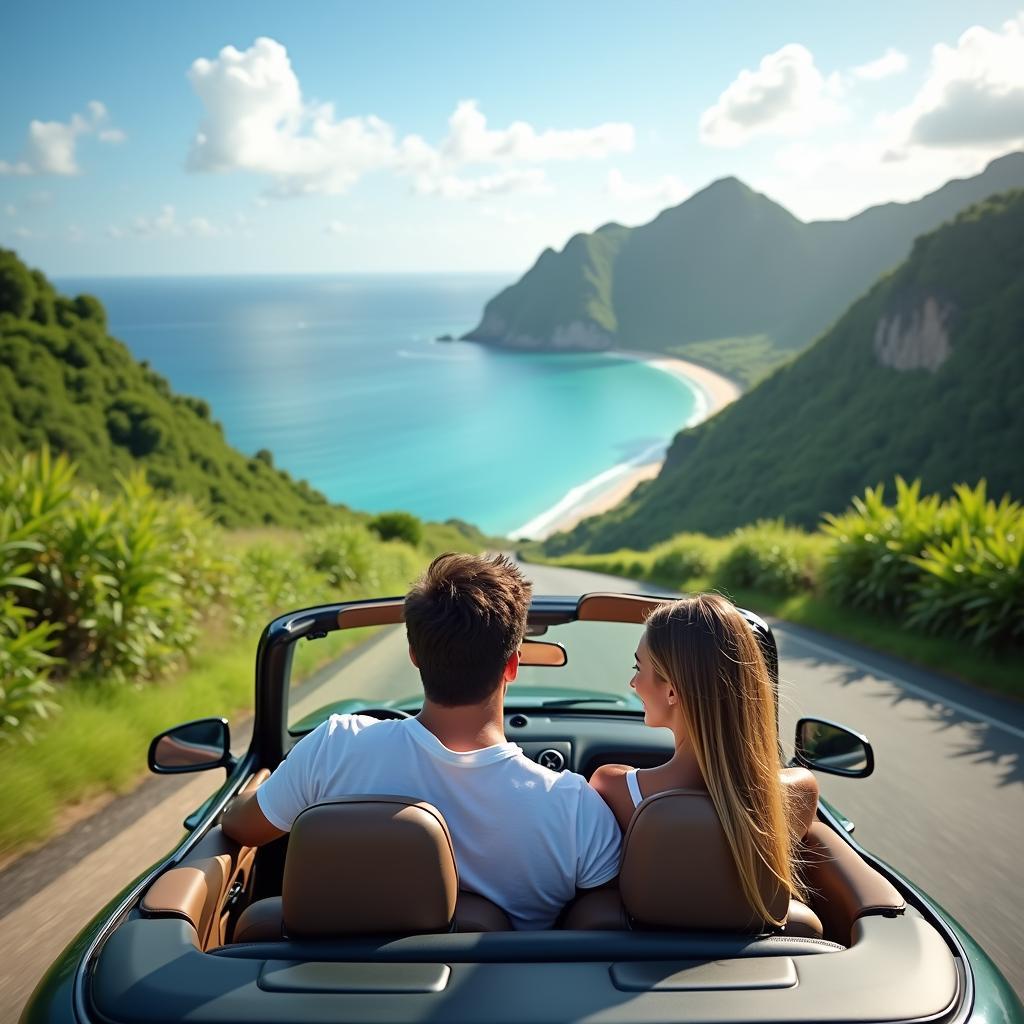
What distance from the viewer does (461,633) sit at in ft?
6.94

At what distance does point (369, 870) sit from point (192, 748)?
1616 millimetres

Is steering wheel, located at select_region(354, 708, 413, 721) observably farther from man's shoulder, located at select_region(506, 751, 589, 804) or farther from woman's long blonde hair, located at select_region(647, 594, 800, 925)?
woman's long blonde hair, located at select_region(647, 594, 800, 925)

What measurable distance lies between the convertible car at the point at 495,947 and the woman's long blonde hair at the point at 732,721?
0.20 ft

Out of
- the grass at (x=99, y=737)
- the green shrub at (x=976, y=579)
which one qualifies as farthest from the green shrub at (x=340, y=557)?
the green shrub at (x=976, y=579)

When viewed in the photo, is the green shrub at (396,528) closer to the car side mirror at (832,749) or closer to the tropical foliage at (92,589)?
the tropical foliage at (92,589)

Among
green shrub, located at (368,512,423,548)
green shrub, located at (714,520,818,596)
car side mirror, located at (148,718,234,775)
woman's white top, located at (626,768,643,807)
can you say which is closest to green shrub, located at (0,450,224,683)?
car side mirror, located at (148,718,234,775)

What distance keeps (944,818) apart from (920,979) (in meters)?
4.43

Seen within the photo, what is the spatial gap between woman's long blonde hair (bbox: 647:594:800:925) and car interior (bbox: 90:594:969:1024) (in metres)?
0.05

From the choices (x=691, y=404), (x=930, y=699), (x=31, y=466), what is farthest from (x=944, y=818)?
(x=691, y=404)

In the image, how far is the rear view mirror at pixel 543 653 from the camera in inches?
126

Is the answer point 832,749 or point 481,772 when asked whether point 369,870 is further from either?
point 832,749

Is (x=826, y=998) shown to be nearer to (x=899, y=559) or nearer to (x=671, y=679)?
(x=671, y=679)

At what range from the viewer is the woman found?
6.45 feet

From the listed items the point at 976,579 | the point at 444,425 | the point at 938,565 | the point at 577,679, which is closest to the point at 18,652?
the point at 577,679
